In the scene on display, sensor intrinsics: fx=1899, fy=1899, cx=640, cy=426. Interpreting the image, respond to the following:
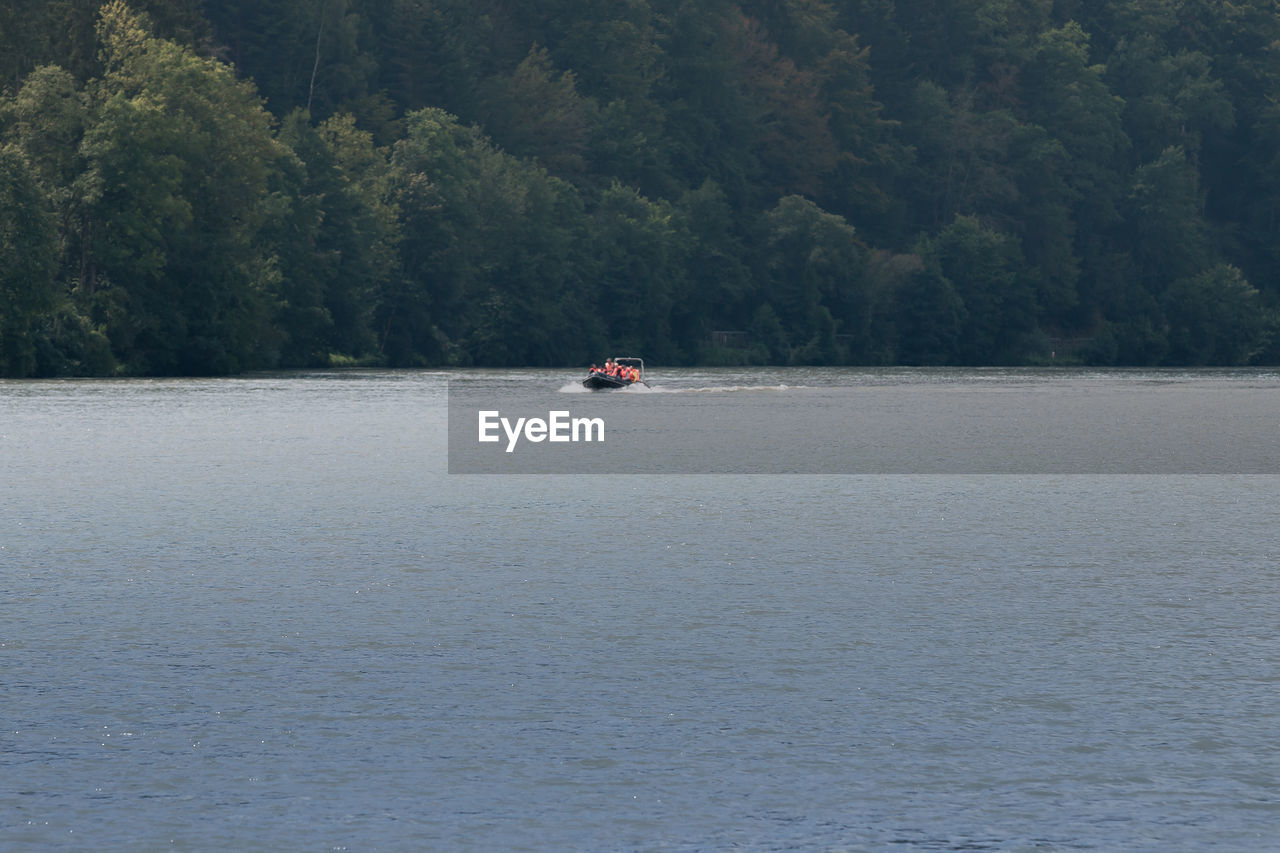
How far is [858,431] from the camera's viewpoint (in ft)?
163

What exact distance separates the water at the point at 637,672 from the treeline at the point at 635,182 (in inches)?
2604

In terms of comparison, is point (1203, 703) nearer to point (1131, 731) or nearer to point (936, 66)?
point (1131, 731)

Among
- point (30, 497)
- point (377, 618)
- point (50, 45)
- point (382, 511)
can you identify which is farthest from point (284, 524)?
point (50, 45)

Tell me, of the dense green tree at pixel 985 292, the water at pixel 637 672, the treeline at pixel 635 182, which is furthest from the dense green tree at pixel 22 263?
the dense green tree at pixel 985 292

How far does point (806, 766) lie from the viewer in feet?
37.9

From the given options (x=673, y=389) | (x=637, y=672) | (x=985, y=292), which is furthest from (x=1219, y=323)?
(x=637, y=672)

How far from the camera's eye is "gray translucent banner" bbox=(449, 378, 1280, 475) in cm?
3728

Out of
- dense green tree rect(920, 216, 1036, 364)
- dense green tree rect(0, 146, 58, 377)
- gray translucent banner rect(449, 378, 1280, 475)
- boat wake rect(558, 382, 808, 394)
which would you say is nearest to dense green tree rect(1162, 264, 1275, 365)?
dense green tree rect(920, 216, 1036, 364)

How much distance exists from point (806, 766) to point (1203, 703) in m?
3.44

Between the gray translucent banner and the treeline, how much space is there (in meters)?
23.2

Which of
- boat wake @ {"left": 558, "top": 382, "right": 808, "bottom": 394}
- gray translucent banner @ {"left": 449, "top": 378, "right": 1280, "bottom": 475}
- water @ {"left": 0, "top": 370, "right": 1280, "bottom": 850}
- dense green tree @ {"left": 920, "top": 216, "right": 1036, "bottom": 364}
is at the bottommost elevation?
boat wake @ {"left": 558, "top": 382, "right": 808, "bottom": 394}

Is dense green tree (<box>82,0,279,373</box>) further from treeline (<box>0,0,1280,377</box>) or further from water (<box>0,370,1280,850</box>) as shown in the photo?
water (<box>0,370,1280,850</box>)

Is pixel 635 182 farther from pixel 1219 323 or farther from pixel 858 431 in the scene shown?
pixel 858 431

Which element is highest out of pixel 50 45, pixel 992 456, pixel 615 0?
pixel 615 0
